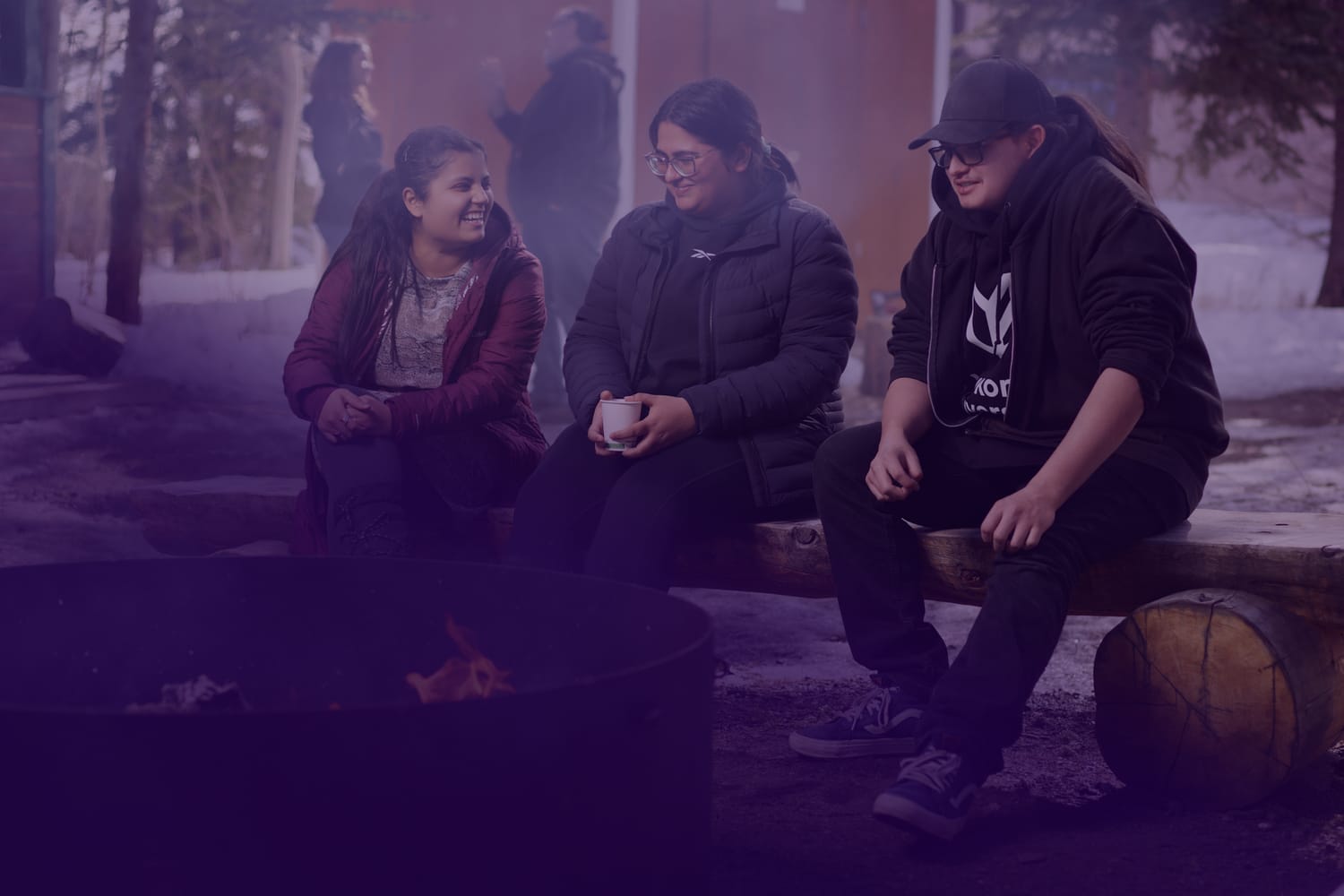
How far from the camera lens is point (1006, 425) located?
337 centimetres

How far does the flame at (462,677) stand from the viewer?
2.60 metres

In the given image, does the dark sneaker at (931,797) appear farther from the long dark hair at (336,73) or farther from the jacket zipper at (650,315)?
the long dark hair at (336,73)

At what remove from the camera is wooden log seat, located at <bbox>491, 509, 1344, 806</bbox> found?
10.1 ft

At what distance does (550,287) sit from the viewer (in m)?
8.48

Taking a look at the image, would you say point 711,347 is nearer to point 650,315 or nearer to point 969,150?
point 650,315

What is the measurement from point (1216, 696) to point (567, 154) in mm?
5838

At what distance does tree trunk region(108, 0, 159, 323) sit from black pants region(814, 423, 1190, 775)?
293 inches

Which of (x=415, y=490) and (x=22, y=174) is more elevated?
(x=22, y=174)

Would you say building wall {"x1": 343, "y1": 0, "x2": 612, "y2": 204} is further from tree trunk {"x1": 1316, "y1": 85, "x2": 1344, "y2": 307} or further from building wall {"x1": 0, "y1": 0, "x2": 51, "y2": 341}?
tree trunk {"x1": 1316, "y1": 85, "x2": 1344, "y2": 307}

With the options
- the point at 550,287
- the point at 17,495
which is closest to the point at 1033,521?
the point at 17,495

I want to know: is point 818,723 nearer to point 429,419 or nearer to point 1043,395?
point 1043,395

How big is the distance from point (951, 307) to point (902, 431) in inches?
12.2

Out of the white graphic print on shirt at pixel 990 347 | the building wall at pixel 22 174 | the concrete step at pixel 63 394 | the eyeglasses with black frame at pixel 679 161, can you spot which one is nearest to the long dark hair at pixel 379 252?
the eyeglasses with black frame at pixel 679 161

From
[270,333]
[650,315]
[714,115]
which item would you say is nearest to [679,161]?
[714,115]
